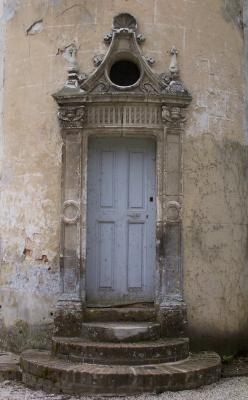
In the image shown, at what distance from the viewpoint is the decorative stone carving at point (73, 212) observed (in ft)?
26.9

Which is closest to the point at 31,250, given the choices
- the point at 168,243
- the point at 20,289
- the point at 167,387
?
the point at 20,289

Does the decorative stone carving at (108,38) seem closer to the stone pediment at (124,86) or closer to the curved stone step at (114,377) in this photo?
the stone pediment at (124,86)

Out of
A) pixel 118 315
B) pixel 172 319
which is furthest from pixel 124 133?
pixel 172 319

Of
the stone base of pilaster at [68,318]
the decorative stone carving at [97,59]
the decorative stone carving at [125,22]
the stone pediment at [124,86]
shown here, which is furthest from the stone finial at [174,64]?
the stone base of pilaster at [68,318]

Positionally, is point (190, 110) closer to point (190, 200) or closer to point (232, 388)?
point (190, 200)

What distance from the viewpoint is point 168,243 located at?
27.0 ft

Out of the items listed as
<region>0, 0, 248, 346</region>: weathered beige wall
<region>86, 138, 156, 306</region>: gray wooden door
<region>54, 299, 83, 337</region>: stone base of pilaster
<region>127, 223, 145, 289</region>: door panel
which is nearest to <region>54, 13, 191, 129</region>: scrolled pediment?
<region>0, 0, 248, 346</region>: weathered beige wall

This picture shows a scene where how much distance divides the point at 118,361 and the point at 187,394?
0.90 metres

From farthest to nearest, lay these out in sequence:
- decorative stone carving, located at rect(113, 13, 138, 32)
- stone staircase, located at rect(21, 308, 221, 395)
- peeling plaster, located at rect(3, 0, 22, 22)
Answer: peeling plaster, located at rect(3, 0, 22, 22)
decorative stone carving, located at rect(113, 13, 138, 32)
stone staircase, located at rect(21, 308, 221, 395)

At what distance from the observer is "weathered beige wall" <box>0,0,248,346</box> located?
27.4 feet

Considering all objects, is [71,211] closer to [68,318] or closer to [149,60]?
[68,318]

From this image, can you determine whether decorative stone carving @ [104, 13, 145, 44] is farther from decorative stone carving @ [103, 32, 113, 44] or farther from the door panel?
the door panel

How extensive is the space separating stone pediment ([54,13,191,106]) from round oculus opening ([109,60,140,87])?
96 mm

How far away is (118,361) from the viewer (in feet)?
23.9
